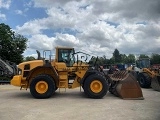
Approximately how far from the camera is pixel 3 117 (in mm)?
8078

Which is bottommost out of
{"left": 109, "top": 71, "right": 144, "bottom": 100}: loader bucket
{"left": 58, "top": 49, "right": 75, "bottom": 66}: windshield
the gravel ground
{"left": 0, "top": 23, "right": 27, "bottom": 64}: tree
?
the gravel ground

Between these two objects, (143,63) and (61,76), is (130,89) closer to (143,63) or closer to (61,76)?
(61,76)

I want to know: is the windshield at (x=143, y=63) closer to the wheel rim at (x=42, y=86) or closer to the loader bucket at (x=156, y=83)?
the loader bucket at (x=156, y=83)

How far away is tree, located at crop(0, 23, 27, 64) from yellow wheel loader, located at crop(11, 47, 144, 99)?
73.7 ft

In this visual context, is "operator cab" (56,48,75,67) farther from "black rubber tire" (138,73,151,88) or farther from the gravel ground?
"black rubber tire" (138,73,151,88)

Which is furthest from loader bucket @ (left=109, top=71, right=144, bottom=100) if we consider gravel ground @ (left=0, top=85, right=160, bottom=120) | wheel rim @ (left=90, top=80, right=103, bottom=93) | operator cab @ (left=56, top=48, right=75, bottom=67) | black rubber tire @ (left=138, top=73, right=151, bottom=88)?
black rubber tire @ (left=138, top=73, right=151, bottom=88)

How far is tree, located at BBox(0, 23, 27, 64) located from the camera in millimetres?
34616

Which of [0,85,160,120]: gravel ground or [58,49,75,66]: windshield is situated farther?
[58,49,75,66]: windshield

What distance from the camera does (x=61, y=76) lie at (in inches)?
513

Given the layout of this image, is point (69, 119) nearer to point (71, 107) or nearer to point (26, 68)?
point (71, 107)

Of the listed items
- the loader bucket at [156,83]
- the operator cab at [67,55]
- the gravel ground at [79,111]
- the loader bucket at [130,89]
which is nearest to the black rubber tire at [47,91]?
the operator cab at [67,55]

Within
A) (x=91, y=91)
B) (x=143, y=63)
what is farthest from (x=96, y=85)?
(x=143, y=63)

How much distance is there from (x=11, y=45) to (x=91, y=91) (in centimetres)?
2516

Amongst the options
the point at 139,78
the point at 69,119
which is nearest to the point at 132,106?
the point at 69,119
